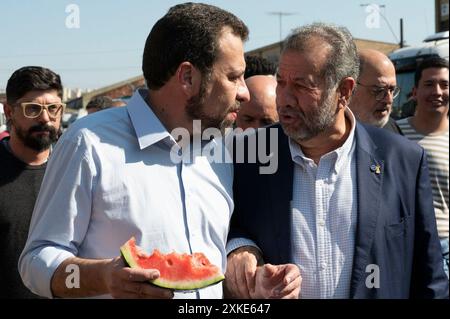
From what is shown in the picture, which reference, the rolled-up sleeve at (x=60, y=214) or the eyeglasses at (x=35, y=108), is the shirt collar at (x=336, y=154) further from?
the eyeglasses at (x=35, y=108)

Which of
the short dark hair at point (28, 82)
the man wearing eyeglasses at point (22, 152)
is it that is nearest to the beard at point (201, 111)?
the man wearing eyeglasses at point (22, 152)

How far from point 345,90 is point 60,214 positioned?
175 centimetres

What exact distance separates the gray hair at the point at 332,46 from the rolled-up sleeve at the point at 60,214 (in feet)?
4.35

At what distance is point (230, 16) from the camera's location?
330cm

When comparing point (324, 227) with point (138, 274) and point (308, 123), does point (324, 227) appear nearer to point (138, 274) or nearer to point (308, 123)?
point (308, 123)

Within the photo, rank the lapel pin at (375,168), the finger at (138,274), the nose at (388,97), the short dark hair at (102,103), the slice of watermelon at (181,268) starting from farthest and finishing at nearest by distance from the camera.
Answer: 1. the short dark hair at (102,103)
2. the nose at (388,97)
3. the lapel pin at (375,168)
4. the slice of watermelon at (181,268)
5. the finger at (138,274)

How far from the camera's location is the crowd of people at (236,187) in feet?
9.48

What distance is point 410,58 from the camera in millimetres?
14461

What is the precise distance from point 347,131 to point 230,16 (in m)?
0.91

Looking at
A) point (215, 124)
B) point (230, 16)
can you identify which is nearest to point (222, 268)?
point (215, 124)

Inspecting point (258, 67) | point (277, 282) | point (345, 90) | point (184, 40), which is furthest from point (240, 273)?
point (258, 67)

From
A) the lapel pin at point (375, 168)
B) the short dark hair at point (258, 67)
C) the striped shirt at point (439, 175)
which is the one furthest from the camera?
the short dark hair at point (258, 67)
